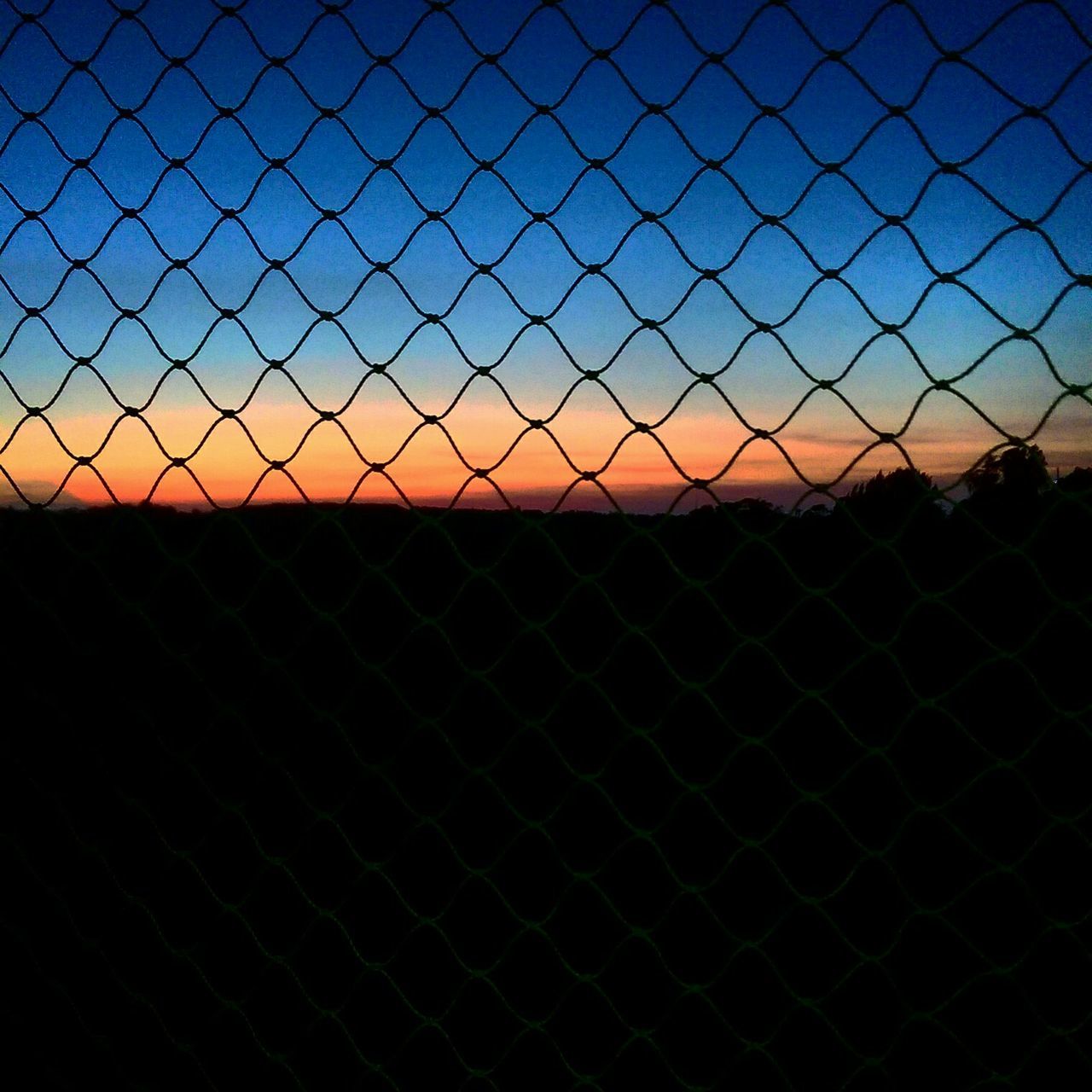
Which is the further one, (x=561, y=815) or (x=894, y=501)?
(x=561, y=815)

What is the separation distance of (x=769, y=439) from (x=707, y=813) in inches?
56.7

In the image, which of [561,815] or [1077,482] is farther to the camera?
[561,815]

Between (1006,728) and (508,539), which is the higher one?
(508,539)

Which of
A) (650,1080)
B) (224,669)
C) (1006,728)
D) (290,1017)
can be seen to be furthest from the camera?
(224,669)

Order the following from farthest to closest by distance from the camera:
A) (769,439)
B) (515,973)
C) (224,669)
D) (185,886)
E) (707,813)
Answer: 1. (224,669)
2. (707,813)
3. (185,886)
4. (515,973)
5. (769,439)

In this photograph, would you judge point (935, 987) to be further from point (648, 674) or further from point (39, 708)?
point (39, 708)

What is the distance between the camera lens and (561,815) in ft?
8.14

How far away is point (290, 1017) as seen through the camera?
5.95 feet

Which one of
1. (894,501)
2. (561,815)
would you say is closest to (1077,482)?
(894,501)

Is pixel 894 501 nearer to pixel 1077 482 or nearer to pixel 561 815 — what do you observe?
pixel 1077 482

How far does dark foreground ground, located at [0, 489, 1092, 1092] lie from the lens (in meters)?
1.56

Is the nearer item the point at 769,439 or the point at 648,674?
the point at 769,439

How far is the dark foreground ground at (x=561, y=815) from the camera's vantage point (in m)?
1.56

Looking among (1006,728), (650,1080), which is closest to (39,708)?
(650,1080)
